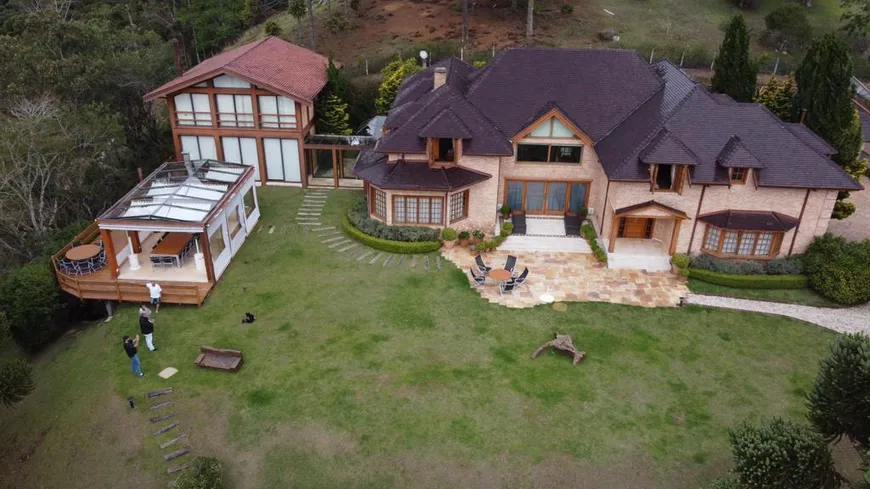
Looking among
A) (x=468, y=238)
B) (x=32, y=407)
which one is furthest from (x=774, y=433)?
(x=32, y=407)

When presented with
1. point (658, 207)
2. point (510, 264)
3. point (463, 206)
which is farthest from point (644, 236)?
point (463, 206)

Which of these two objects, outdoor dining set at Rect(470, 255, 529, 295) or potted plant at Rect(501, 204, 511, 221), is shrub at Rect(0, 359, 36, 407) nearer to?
outdoor dining set at Rect(470, 255, 529, 295)

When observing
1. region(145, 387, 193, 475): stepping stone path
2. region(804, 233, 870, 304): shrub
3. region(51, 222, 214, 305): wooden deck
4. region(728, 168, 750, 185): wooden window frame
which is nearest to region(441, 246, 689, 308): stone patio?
region(728, 168, 750, 185): wooden window frame

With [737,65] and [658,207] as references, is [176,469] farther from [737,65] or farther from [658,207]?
[737,65]

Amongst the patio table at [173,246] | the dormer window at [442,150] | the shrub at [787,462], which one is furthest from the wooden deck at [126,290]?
the shrub at [787,462]

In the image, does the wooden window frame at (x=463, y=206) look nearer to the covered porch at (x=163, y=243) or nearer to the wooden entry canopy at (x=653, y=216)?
the wooden entry canopy at (x=653, y=216)

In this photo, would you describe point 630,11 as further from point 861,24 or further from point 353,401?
point 353,401

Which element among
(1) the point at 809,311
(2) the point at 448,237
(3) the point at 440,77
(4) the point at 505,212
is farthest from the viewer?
(3) the point at 440,77
